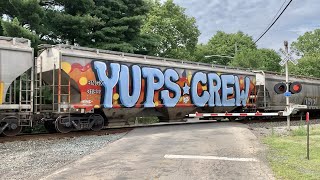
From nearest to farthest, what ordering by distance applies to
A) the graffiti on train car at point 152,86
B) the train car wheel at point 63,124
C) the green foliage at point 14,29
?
the train car wheel at point 63,124
the graffiti on train car at point 152,86
the green foliage at point 14,29

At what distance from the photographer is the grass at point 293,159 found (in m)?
7.64

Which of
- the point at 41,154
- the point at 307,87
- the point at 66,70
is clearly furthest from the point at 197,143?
the point at 307,87

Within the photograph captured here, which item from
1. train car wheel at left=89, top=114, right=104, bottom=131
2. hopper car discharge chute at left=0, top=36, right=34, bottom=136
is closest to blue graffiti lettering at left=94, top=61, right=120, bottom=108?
train car wheel at left=89, top=114, right=104, bottom=131

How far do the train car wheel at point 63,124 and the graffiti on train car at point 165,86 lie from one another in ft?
6.55

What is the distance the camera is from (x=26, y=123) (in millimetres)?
14039

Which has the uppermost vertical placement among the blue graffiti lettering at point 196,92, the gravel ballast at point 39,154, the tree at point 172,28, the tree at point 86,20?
the tree at point 172,28

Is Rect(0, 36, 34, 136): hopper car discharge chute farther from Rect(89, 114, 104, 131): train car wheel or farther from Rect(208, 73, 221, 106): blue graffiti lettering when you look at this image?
Rect(208, 73, 221, 106): blue graffiti lettering

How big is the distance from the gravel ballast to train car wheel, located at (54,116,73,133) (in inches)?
49.8

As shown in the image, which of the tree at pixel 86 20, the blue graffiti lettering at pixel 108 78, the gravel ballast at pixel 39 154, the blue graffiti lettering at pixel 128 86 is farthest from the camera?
the tree at pixel 86 20

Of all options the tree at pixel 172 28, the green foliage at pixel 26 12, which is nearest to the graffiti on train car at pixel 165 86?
the green foliage at pixel 26 12

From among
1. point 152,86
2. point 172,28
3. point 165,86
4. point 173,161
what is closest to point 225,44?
point 172,28

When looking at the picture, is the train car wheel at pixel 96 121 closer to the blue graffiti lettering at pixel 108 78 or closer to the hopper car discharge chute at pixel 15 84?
the blue graffiti lettering at pixel 108 78

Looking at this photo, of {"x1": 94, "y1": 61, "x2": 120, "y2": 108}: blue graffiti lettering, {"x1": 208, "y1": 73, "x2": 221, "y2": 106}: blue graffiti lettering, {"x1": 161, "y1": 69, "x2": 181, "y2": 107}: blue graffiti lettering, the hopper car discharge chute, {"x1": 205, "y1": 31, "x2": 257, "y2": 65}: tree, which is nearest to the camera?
the hopper car discharge chute

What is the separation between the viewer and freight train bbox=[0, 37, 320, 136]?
44.7 ft
